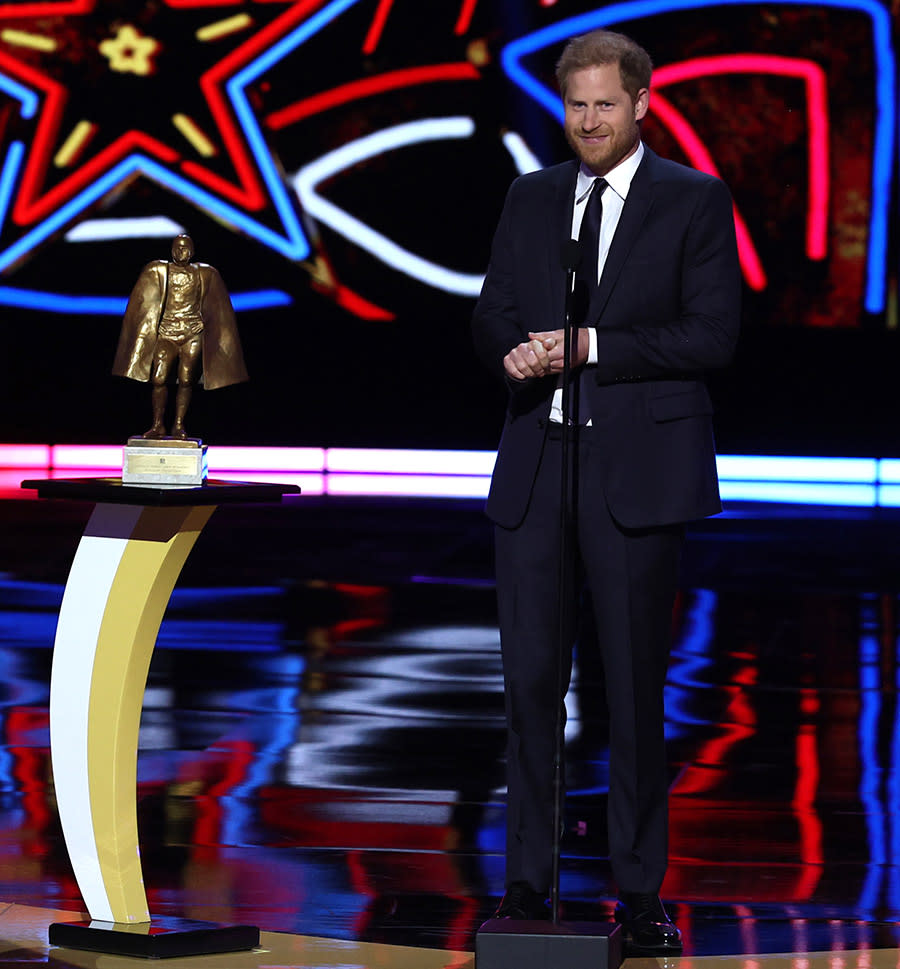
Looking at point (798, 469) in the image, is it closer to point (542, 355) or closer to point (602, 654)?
point (602, 654)

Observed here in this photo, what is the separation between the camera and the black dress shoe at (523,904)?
3.45 meters

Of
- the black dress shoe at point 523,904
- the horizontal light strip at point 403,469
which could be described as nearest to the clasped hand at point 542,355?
the black dress shoe at point 523,904

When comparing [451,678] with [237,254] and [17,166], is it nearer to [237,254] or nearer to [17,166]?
[237,254]

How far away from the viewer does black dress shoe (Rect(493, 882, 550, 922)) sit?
3450 mm

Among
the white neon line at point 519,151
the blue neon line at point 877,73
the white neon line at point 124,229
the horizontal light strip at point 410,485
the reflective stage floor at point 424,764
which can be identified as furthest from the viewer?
the white neon line at point 124,229

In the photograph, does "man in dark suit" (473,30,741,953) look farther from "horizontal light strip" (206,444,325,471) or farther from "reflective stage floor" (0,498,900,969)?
"horizontal light strip" (206,444,325,471)

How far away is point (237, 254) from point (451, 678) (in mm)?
9949

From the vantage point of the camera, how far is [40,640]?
7406 millimetres

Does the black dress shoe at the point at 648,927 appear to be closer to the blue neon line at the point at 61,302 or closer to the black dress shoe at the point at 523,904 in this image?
the black dress shoe at the point at 523,904

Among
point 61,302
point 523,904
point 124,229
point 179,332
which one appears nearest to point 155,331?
point 179,332

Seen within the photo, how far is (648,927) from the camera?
3.46 metres

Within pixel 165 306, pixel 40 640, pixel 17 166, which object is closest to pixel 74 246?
pixel 17 166

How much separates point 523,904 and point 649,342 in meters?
1.09

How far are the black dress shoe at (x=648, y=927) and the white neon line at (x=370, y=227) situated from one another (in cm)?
1246
